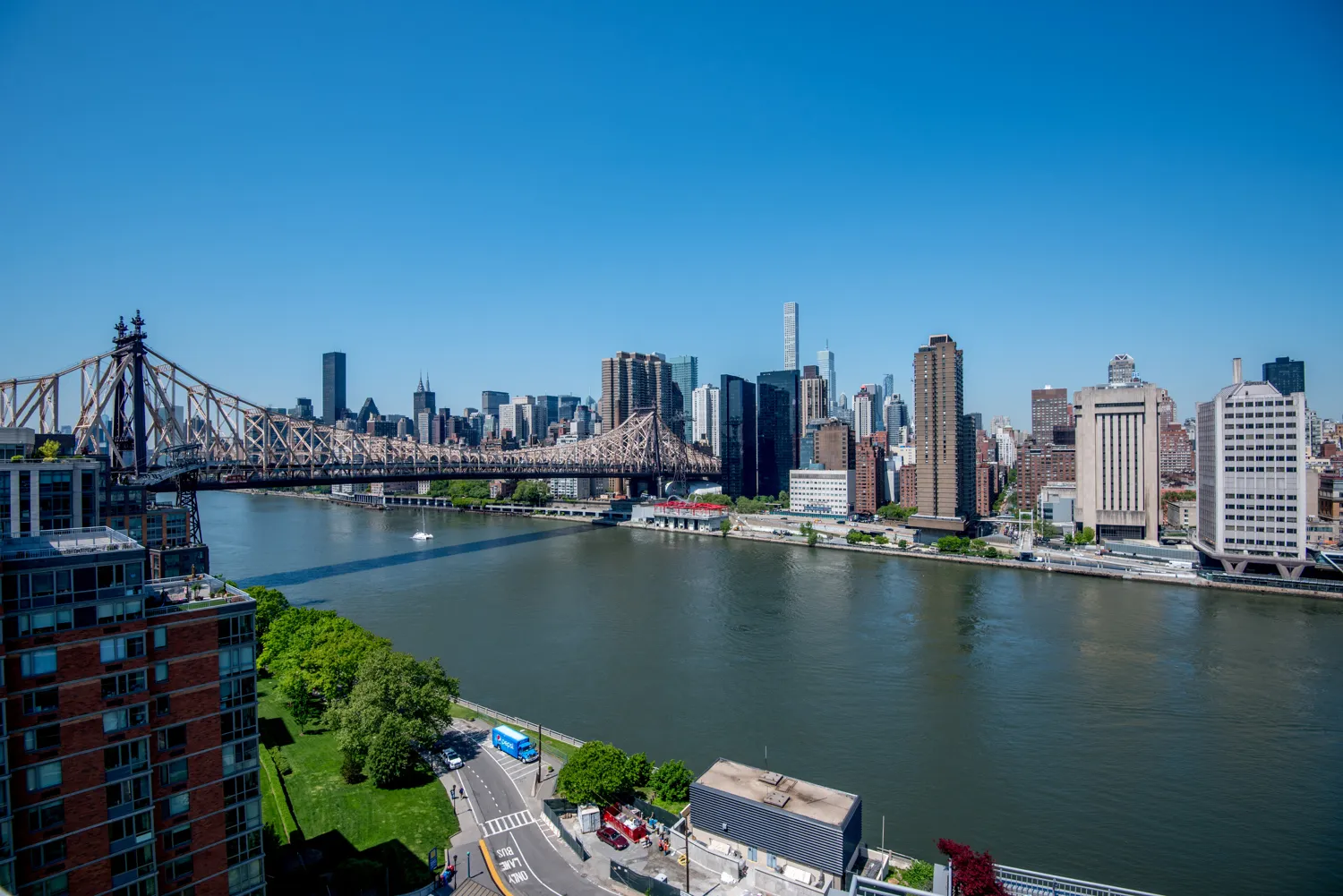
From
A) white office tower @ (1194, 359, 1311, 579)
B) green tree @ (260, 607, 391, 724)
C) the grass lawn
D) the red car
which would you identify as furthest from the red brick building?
white office tower @ (1194, 359, 1311, 579)

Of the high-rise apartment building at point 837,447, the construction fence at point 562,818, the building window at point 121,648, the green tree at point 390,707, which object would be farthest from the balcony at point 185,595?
the high-rise apartment building at point 837,447

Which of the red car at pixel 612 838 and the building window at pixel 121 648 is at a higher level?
the building window at pixel 121 648

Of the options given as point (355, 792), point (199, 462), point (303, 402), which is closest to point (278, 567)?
point (199, 462)

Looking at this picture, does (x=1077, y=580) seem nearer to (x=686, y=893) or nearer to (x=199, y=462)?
(x=686, y=893)

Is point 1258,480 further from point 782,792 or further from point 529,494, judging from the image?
point 529,494

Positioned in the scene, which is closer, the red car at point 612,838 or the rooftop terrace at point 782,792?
the rooftop terrace at point 782,792

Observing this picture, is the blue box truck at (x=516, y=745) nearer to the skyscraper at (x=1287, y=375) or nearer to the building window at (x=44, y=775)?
the building window at (x=44, y=775)

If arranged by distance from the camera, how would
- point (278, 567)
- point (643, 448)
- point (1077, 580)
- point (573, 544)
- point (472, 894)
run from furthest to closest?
1. point (643, 448)
2. point (573, 544)
3. point (278, 567)
4. point (1077, 580)
5. point (472, 894)

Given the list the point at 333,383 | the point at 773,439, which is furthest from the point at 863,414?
the point at 333,383
